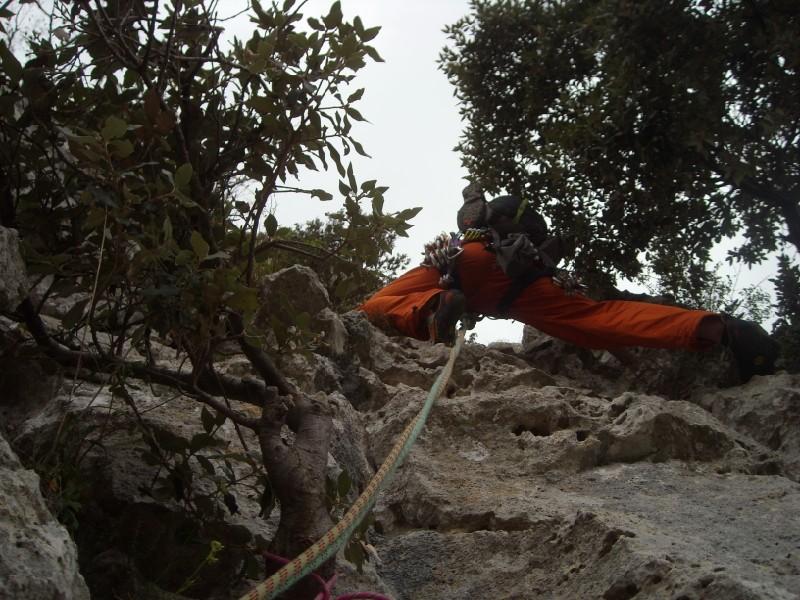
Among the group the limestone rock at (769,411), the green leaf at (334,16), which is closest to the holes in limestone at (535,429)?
the limestone rock at (769,411)

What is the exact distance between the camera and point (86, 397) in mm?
2842

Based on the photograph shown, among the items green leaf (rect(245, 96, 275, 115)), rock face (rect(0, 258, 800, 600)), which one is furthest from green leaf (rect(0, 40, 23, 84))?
rock face (rect(0, 258, 800, 600))

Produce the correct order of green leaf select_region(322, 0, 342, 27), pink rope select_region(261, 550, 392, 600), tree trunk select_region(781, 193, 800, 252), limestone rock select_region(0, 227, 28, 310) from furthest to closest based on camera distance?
1. tree trunk select_region(781, 193, 800, 252)
2. green leaf select_region(322, 0, 342, 27)
3. limestone rock select_region(0, 227, 28, 310)
4. pink rope select_region(261, 550, 392, 600)

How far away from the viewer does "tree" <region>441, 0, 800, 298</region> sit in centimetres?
521

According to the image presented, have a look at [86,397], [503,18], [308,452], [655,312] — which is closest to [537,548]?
[308,452]

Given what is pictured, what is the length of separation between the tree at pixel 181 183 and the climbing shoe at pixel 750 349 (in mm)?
3048

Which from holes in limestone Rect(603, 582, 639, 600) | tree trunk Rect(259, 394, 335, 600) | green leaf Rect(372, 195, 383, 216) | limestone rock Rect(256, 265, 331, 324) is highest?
limestone rock Rect(256, 265, 331, 324)

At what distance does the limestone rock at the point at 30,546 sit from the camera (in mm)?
1539

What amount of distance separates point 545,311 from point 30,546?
453 cm

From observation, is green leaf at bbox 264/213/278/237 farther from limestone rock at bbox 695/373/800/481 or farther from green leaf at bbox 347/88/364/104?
limestone rock at bbox 695/373/800/481

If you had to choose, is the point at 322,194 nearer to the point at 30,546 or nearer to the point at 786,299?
the point at 30,546

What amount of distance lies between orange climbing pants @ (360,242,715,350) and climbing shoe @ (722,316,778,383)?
0.18 meters

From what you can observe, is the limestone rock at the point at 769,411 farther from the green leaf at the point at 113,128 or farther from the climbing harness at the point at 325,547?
the green leaf at the point at 113,128

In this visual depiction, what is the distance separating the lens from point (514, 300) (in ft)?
19.7
